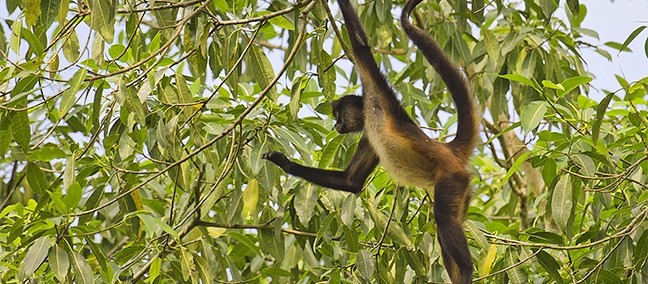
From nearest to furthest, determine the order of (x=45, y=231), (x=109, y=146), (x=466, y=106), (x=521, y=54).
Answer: (x=45, y=231), (x=109, y=146), (x=466, y=106), (x=521, y=54)

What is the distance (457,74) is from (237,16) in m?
1.06

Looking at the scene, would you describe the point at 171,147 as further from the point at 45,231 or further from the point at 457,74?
the point at 457,74

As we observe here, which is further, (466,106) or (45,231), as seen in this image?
(466,106)

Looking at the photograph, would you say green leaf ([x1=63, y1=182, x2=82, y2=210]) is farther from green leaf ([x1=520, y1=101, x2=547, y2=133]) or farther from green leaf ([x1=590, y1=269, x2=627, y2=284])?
green leaf ([x1=590, y1=269, x2=627, y2=284])

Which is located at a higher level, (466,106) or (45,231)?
(466,106)

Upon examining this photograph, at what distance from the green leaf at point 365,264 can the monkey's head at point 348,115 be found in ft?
2.94

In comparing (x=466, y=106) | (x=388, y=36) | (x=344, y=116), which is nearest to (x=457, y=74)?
(x=466, y=106)

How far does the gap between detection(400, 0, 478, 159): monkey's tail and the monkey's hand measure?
31.3 inches

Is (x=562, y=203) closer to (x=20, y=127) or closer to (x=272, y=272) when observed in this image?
(x=272, y=272)

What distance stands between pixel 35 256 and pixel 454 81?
201 cm

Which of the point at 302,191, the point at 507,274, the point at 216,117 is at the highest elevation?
the point at 216,117

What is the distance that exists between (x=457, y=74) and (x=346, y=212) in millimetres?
819

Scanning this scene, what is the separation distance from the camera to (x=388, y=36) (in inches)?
291

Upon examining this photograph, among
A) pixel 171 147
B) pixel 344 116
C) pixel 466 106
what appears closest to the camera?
pixel 171 147
